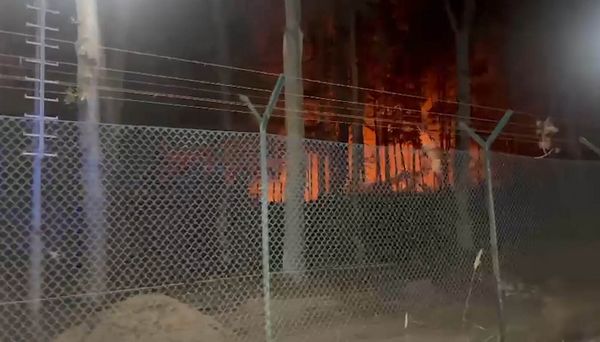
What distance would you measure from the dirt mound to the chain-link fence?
1cm

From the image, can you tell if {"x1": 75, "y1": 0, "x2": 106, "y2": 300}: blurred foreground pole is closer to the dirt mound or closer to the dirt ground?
the dirt mound

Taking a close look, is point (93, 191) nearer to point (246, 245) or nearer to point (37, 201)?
point (37, 201)

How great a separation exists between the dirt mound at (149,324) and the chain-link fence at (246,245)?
1 centimetres

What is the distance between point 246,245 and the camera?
5.65 meters

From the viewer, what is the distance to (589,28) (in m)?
15.8

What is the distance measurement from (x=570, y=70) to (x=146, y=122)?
13211 millimetres

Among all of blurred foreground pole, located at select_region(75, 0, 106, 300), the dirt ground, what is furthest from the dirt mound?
blurred foreground pole, located at select_region(75, 0, 106, 300)

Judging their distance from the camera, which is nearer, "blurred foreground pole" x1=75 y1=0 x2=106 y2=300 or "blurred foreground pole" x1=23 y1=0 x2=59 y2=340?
"blurred foreground pole" x1=23 y1=0 x2=59 y2=340

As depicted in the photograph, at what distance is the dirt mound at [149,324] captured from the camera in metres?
5.41

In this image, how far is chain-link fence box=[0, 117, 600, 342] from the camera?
500 cm

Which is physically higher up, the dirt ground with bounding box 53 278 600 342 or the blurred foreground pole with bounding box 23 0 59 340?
the blurred foreground pole with bounding box 23 0 59 340

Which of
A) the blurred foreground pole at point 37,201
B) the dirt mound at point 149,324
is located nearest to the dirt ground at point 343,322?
the dirt mound at point 149,324

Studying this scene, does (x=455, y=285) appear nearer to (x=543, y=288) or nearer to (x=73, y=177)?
(x=543, y=288)

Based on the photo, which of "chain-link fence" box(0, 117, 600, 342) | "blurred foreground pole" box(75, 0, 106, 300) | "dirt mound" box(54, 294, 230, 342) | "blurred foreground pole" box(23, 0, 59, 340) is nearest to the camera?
"blurred foreground pole" box(23, 0, 59, 340)
